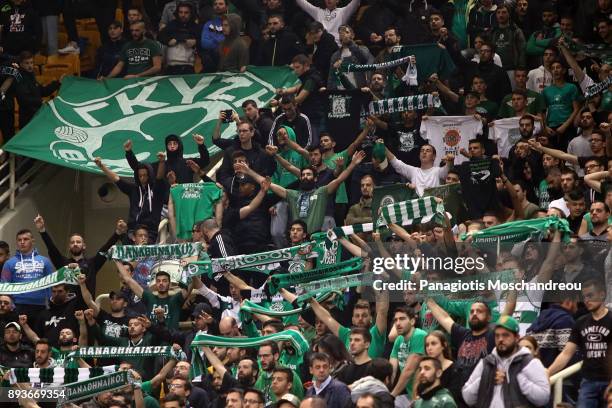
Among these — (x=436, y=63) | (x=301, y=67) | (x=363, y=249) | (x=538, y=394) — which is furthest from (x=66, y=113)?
(x=538, y=394)

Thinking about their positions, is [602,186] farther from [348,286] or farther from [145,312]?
[145,312]

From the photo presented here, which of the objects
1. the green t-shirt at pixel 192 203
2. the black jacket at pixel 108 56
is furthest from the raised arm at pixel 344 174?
the black jacket at pixel 108 56

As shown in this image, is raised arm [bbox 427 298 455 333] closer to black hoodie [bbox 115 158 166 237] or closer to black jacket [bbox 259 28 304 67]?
black hoodie [bbox 115 158 166 237]

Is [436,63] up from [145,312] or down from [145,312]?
up

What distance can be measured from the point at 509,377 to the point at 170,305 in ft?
20.3

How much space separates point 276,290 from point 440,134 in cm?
460

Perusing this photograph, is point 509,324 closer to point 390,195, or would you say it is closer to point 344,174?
point 390,195

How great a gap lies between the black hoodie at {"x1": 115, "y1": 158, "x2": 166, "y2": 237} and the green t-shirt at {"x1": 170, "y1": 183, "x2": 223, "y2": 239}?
1.39 feet

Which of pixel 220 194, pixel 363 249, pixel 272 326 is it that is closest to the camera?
pixel 272 326

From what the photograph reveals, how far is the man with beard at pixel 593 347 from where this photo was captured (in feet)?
47.4

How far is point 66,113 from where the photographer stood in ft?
78.6

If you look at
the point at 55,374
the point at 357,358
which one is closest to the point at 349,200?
the point at 55,374

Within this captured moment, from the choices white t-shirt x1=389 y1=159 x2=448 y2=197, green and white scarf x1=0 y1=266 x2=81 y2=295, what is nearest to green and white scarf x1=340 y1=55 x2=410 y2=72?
white t-shirt x1=389 y1=159 x2=448 y2=197

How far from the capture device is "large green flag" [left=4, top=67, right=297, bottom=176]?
23.2 metres
